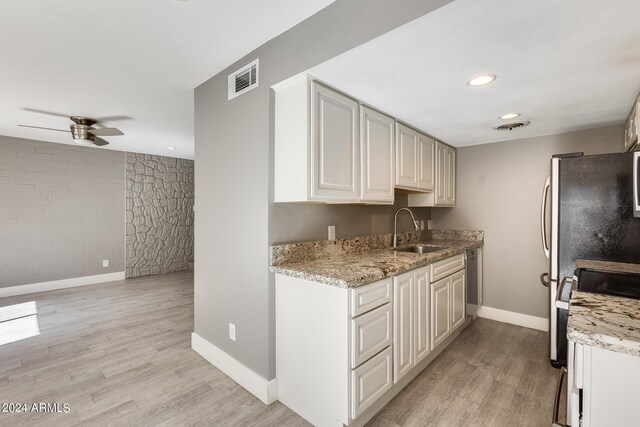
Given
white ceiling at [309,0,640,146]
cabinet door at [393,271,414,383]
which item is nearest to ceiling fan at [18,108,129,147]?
white ceiling at [309,0,640,146]

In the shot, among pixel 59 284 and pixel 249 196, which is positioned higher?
pixel 249 196

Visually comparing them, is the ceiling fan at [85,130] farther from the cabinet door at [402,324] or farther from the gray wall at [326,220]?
the cabinet door at [402,324]

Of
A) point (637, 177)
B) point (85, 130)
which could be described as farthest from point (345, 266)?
point (85, 130)

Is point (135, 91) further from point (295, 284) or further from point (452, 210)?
point (452, 210)

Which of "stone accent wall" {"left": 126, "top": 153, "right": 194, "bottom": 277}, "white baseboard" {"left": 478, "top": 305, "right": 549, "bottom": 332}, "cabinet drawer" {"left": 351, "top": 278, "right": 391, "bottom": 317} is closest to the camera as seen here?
"cabinet drawer" {"left": 351, "top": 278, "right": 391, "bottom": 317}

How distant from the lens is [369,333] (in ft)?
5.77

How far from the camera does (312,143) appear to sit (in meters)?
1.87

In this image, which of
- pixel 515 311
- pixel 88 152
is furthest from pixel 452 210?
pixel 88 152

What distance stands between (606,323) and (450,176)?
3.12 metres

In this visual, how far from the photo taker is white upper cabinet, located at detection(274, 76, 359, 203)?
6.13ft

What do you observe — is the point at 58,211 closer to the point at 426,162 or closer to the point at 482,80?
the point at 426,162

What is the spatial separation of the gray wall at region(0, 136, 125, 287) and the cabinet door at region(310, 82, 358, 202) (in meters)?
5.29

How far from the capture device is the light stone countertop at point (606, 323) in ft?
2.53

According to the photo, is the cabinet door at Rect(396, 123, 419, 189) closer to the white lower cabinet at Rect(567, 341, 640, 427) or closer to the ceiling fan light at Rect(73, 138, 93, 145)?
the white lower cabinet at Rect(567, 341, 640, 427)
